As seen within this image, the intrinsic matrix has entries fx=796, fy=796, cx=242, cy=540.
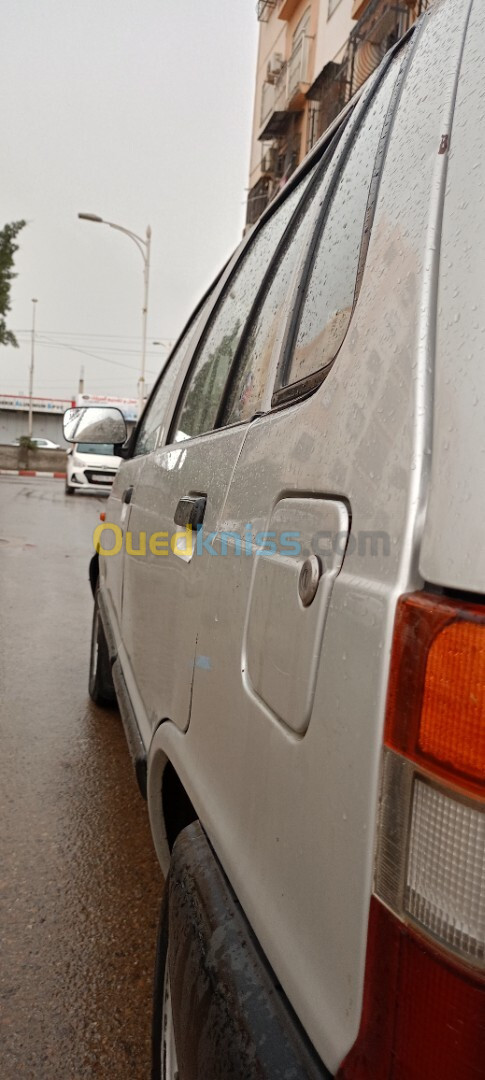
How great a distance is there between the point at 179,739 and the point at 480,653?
0.93 metres

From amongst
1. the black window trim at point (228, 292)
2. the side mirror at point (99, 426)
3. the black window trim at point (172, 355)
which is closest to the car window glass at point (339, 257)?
the black window trim at point (228, 292)

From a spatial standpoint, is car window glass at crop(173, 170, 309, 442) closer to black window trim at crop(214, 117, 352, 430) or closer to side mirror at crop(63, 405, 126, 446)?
black window trim at crop(214, 117, 352, 430)

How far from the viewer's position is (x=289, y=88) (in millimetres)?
22078

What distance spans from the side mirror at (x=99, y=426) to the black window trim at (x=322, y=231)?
218 centimetres

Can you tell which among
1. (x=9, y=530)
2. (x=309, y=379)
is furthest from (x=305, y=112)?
(x=309, y=379)

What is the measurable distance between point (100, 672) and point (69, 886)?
4.90 feet

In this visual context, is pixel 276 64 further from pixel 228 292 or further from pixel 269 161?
pixel 228 292

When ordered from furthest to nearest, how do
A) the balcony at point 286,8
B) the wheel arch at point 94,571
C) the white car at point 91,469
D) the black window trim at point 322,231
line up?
the balcony at point 286,8
the white car at point 91,469
the wheel arch at point 94,571
the black window trim at point 322,231

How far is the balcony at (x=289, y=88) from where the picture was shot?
69.6 ft

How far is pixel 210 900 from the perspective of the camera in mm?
1151

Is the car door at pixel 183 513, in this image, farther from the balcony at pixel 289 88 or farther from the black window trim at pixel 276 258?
the balcony at pixel 289 88

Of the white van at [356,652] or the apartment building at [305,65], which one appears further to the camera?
the apartment building at [305,65]

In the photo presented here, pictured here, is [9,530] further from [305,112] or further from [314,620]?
[305,112]

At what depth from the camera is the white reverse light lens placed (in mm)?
703
